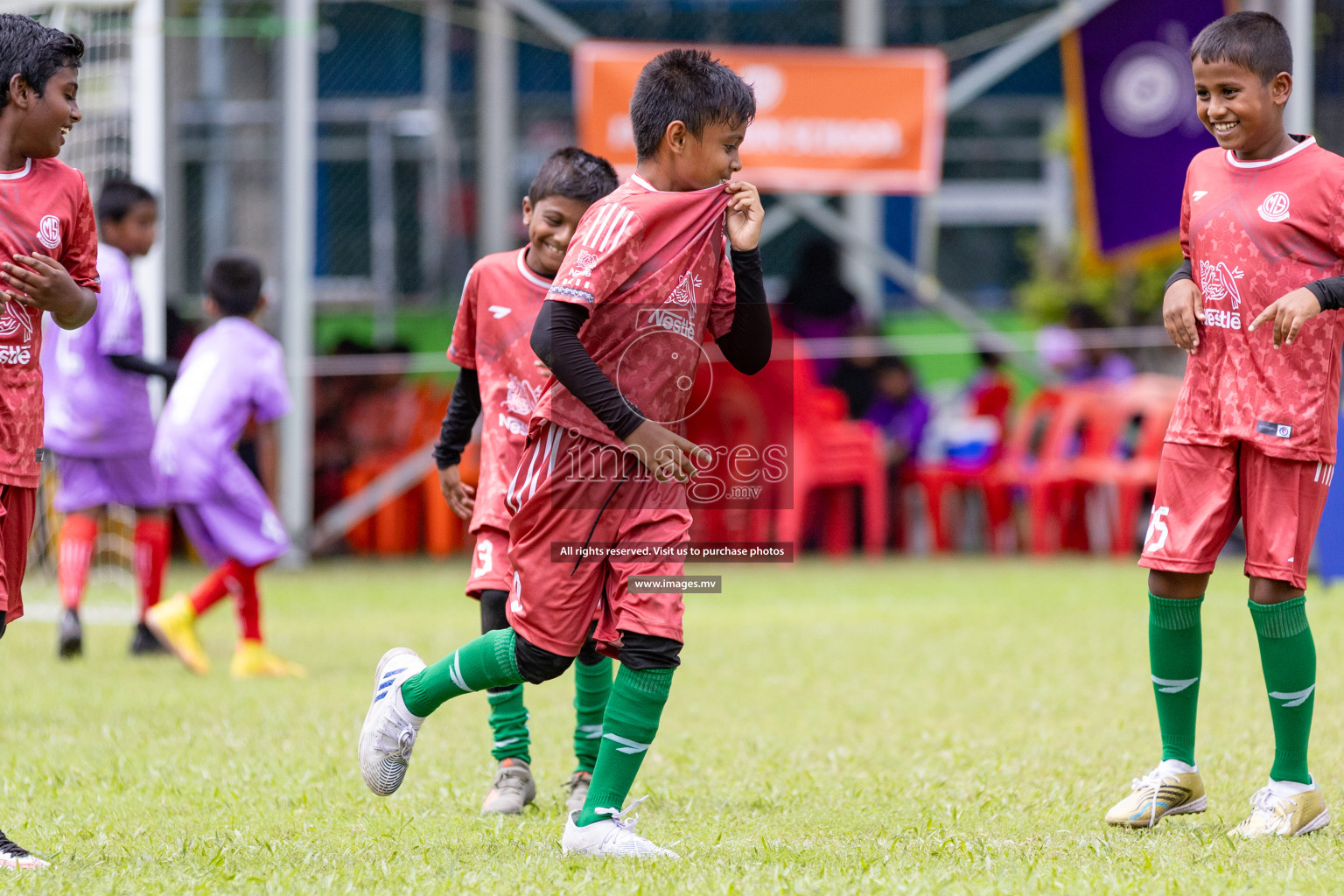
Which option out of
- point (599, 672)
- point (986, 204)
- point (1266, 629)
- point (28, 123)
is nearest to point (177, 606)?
point (599, 672)

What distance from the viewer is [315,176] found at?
17109 mm

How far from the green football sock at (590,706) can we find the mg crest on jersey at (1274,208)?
6.49 ft

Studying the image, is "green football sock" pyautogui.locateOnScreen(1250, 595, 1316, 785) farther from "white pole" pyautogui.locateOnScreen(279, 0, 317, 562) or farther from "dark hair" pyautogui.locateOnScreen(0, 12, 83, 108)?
"white pole" pyautogui.locateOnScreen(279, 0, 317, 562)

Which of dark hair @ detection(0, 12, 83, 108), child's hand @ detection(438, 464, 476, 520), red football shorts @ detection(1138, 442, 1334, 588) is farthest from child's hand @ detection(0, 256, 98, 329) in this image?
red football shorts @ detection(1138, 442, 1334, 588)

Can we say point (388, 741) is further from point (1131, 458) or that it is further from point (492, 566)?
point (1131, 458)

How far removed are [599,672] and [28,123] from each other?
6.40ft

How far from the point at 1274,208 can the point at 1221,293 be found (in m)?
0.23

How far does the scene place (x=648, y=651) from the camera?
11.9 ft

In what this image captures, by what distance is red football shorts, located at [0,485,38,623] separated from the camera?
367 centimetres

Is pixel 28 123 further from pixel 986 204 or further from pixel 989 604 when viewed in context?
pixel 986 204

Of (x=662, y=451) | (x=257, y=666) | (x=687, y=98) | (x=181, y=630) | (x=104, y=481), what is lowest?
(x=257, y=666)

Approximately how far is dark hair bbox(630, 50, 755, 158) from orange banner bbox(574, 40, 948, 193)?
7.69 m

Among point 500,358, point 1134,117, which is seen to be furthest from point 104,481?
point 1134,117

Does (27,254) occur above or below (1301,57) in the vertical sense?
below
